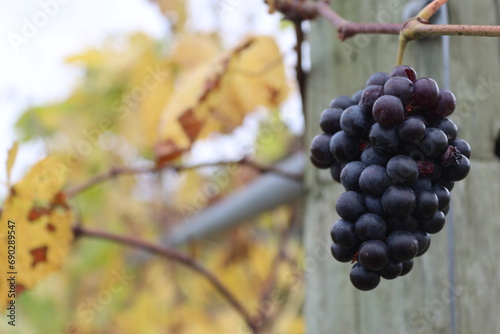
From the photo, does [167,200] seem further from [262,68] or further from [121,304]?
[262,68]

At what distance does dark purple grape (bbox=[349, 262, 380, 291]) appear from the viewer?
57 centimetres

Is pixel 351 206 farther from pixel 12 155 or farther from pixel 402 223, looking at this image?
pixel 12 155

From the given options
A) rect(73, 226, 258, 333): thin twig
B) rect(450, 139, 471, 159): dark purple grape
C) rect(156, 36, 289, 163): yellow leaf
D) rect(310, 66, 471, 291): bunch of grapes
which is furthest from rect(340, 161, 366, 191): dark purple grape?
rect(73, 226, 258, 333): thin twig

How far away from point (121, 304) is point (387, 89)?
243cm

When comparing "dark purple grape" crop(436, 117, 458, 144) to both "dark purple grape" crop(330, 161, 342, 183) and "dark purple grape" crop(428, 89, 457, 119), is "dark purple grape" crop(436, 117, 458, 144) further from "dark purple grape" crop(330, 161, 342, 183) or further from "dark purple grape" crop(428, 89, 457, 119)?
"dark purple grape" crop(330, 161, 342, 183)

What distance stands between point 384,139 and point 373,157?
0.08 ft

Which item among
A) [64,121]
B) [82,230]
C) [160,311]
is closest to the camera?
[82,230]

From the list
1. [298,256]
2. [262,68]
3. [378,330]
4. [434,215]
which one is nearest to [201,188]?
[298,256]

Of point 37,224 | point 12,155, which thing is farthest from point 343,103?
point 37,224

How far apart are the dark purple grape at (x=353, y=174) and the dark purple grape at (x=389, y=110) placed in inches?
2.1

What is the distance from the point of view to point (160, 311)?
2684 mm

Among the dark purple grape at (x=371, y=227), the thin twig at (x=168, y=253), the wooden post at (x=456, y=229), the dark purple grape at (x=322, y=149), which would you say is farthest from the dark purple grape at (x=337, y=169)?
the thin twig at (x=168, y=253)

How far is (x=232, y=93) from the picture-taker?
1.30m

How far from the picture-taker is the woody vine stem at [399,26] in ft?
1.85
